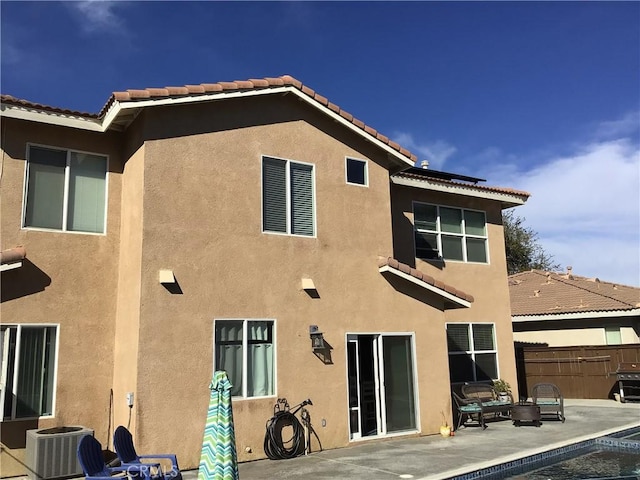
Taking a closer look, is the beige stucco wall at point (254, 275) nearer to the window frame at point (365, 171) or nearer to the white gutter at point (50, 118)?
the window frame at point (365, 171)

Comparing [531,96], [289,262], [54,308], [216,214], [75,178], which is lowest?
[54,308]

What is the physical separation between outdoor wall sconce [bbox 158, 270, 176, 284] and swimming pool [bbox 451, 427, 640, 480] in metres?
5.97

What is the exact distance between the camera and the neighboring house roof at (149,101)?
10.3 meters

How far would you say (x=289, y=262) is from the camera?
38.6 feet

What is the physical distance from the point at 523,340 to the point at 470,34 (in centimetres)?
1412

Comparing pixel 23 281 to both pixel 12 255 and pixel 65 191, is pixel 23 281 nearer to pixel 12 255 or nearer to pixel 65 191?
pixel 12 255

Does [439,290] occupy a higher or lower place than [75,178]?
lower

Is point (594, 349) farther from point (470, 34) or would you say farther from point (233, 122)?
point (233, 122)

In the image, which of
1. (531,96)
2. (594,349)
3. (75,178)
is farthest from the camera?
(594,349)

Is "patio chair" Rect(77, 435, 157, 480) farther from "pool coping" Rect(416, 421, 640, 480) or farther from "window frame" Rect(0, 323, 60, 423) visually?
"pool coping" Rect(416, 421, 640, 480)

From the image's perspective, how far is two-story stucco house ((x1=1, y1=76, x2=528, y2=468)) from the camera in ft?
32.9

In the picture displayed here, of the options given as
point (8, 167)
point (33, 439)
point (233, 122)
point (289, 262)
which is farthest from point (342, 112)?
point (33, 439)

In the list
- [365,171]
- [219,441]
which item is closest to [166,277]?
[219,441]

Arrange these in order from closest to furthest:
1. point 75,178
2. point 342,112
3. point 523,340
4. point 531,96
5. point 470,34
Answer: point 75,178 < point 342,112 < point 470,34 < point 531,96 < point 523,340
